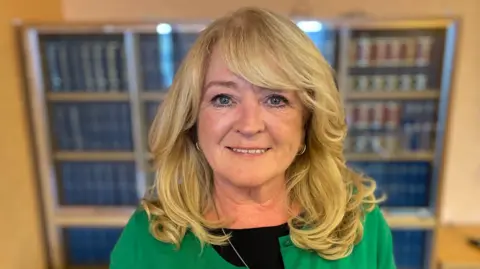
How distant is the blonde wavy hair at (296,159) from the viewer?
3.06 feet

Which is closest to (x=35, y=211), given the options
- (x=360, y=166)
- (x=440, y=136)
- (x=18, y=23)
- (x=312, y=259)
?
(x=18, y=23)

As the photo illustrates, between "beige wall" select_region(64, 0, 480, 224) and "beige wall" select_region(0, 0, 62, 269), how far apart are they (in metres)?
0.33

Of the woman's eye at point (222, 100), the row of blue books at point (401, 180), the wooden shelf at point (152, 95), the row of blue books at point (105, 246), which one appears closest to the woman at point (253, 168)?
the woman's eye at point (222, 100)

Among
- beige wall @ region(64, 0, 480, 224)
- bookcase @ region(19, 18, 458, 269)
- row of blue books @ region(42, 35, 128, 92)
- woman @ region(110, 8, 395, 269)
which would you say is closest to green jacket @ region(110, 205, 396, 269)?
woman @ region(110, 8, 395, 269)

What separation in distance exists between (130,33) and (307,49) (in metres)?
1.37

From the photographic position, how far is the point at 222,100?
3.20 ft

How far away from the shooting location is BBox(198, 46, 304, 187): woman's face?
94 centimetres

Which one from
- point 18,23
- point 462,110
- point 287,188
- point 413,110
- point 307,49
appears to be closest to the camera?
point 307,49

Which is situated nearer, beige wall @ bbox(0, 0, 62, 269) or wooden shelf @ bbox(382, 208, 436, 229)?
beige wall @ bbox(0, 0, 62, 269)

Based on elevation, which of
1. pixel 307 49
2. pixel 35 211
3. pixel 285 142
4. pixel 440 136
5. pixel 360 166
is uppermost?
pixel 307 49

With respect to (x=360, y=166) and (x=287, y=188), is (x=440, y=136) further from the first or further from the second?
(x=287, y=188)

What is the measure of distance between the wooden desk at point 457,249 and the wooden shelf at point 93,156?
5.01 ft

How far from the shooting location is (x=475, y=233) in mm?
2465

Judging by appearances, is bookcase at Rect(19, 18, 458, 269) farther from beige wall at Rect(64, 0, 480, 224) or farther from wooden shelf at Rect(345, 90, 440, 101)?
beige wall at Rect(64, 0, 480, 224)
